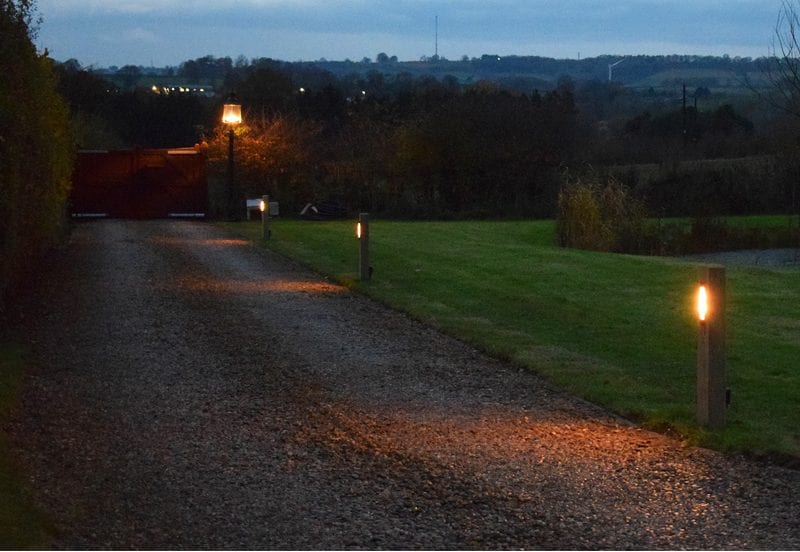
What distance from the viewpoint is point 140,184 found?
35.7m

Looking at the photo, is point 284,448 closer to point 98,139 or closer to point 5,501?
point 5,501

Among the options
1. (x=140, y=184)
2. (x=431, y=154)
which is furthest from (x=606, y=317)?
(x=431, y=154)

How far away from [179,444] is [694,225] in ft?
76.6

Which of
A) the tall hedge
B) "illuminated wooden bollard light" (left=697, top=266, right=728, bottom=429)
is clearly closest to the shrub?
the tall hedge

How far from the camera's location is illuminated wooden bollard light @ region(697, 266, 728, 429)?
828cm

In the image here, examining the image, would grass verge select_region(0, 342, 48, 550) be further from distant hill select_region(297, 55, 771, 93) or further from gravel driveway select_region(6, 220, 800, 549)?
distant hill select_region(297, 55, 771, 93)

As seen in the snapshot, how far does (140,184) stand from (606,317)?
78.1 feet

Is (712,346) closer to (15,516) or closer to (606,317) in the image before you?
(15,516)

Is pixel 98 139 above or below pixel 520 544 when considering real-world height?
above

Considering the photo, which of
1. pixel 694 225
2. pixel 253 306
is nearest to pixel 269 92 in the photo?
pixel 694 225

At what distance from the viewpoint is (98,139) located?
145 ft

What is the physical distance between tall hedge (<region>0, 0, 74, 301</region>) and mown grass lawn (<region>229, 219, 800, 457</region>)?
182 inches

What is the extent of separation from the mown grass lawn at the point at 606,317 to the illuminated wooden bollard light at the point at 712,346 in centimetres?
15

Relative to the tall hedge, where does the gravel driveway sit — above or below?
below
